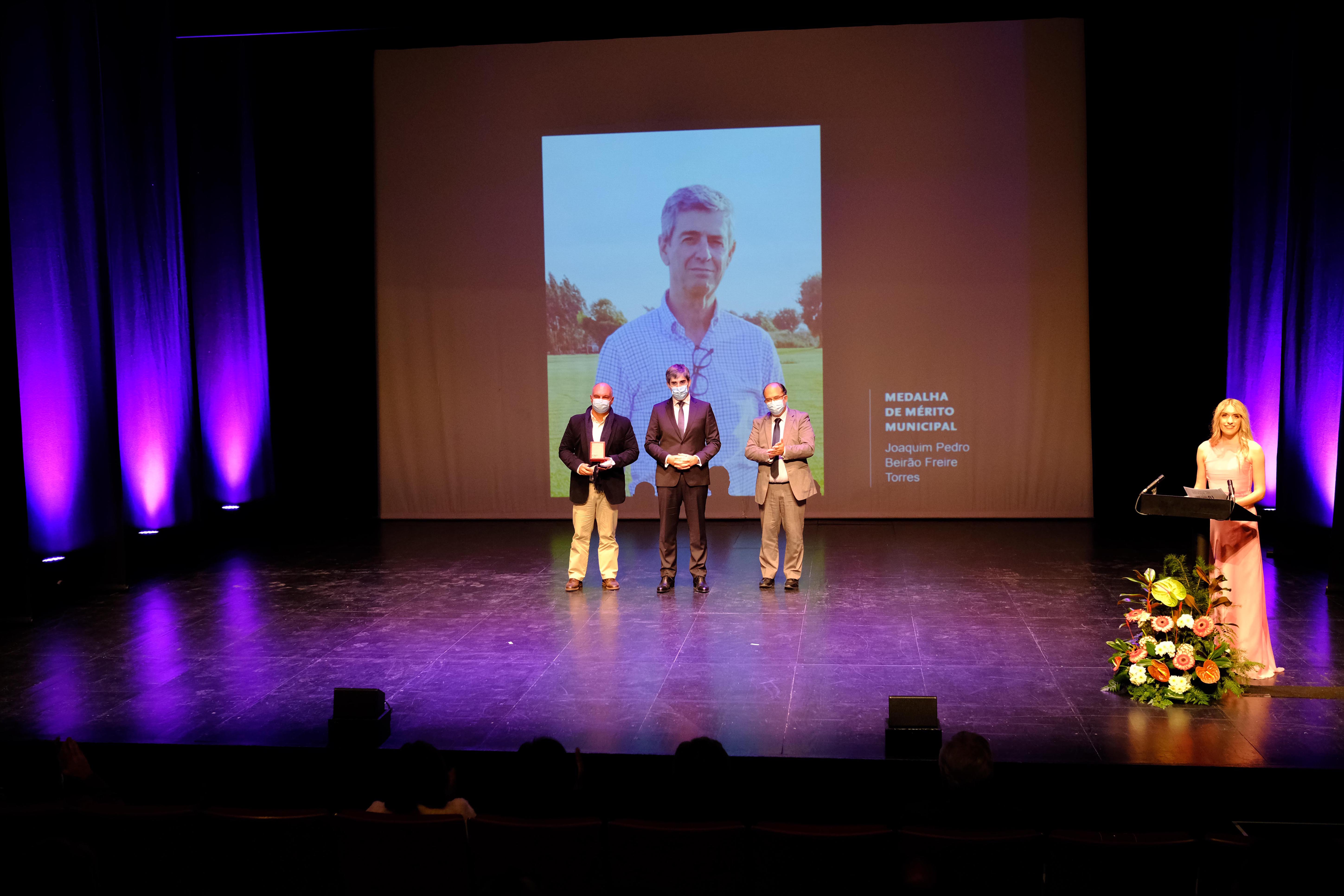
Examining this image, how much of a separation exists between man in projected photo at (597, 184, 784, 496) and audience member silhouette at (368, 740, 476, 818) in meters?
7.48

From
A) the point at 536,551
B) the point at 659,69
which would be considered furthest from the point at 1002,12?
the point at 536,551

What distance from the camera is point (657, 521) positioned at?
1041cm

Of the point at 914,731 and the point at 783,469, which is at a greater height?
the point at 783,469

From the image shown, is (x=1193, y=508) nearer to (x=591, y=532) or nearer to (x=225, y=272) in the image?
(x=591, y=532)

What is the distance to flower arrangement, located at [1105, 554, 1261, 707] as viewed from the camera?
4324 millimetres

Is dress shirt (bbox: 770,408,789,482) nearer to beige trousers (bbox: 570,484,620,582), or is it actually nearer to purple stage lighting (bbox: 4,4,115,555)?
beige trousers (bbox: 570,484,620,582)

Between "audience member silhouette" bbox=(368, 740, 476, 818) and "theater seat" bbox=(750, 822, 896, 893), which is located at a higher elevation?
"audience member silhouette" bbox=(368, 740, 476, 818)

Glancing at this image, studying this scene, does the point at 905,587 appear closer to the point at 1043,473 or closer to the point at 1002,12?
the point at 1043,473

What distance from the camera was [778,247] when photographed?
32.9 feet

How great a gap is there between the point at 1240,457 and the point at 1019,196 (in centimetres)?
568

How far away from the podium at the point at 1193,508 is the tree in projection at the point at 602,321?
6468 millimetres

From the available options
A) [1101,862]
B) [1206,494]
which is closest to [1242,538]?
[1206,494]

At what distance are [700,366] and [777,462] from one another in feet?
11.5

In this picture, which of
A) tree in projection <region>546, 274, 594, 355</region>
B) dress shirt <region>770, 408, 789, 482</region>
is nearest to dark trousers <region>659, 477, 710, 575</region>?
dress shirt <region>770, 408, 789, 482</region>
